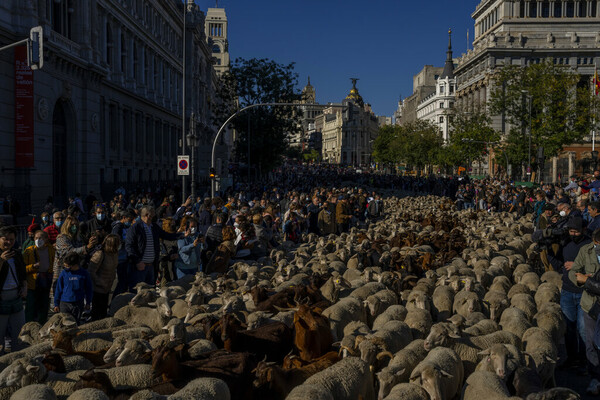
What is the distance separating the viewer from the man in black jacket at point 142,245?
424 inches

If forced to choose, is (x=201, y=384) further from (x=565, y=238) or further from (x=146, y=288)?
(x=565, y=238)

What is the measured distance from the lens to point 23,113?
85.7 ft

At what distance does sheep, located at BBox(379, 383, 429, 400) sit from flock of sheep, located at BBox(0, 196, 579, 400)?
0.02 meters

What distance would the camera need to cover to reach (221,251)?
1369cm

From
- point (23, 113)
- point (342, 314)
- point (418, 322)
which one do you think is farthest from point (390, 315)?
point (23, 113)

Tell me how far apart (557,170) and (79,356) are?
5936 cm

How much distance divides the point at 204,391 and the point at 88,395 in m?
1.06

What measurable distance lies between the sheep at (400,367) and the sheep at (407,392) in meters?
0.26

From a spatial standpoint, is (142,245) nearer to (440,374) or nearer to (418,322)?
(418,322)

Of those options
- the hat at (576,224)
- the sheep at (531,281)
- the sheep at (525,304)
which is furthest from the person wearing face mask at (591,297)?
the sheep at (531,281)

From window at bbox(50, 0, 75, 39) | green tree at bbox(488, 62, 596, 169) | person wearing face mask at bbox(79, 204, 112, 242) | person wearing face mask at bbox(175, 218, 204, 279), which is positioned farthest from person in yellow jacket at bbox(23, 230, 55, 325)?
green tree at bbox(488, 62, 596, 169)

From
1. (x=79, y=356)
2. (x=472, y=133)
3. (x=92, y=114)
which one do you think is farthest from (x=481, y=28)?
(x=79, y=356)

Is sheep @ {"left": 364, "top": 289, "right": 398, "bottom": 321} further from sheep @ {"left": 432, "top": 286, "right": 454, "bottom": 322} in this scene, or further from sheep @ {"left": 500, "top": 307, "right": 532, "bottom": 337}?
sheep @ {"left": 500, "top": 307, "right": 532, "bottom": 337}

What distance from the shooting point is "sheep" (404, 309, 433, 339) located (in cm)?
908
